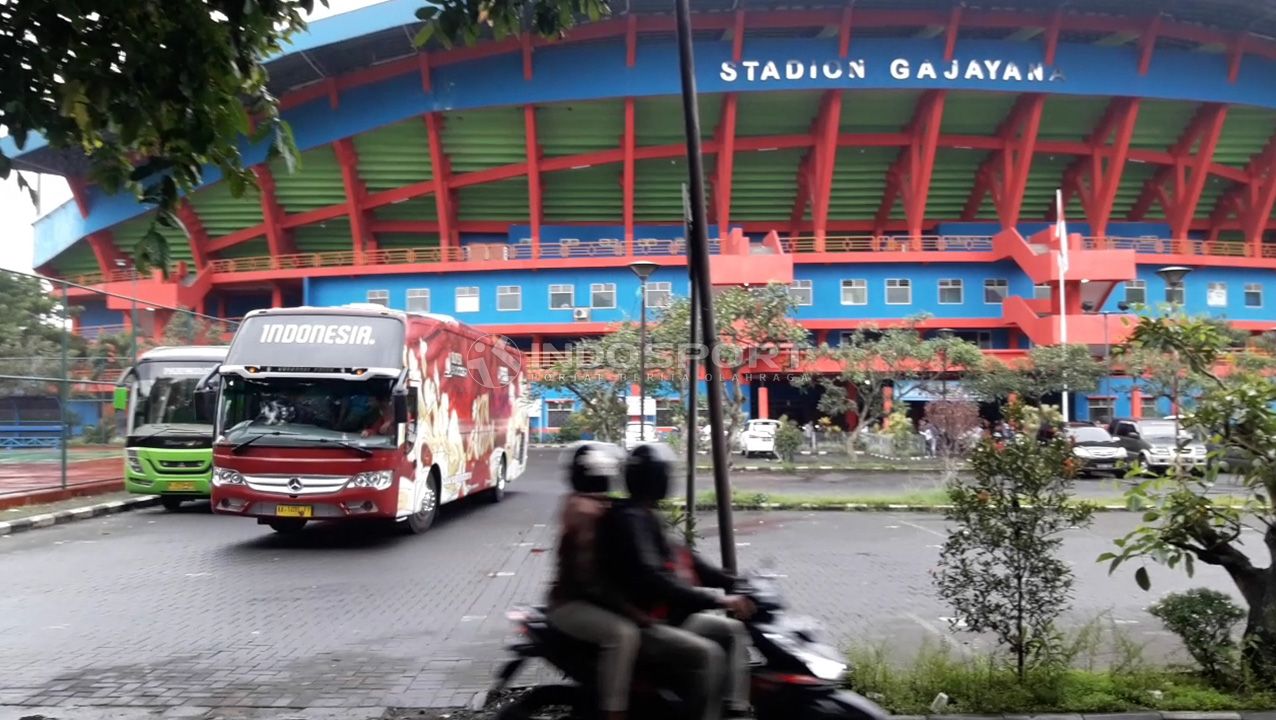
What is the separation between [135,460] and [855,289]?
33.9 metres

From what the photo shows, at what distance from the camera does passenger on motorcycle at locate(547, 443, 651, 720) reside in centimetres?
367

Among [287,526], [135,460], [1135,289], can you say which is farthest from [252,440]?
[1135,289]

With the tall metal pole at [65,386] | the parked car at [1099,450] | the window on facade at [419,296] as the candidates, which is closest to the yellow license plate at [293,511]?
the tall metal pole at [65,386]

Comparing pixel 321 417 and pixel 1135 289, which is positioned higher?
pixel 1135 289

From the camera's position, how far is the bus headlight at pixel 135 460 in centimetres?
1597

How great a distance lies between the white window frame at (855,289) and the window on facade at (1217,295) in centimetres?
1745

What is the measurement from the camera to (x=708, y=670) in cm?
369

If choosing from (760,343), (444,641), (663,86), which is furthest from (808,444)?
(444,641)

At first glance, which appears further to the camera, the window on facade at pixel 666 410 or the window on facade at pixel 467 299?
the window on facade at pixel 467 299

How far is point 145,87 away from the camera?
4805 mm

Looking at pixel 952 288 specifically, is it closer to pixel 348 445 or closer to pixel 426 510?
pixel 426 510

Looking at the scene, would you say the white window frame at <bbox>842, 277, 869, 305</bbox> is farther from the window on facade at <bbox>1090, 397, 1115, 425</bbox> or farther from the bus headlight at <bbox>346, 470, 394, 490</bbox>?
the bus headlight at <bbox>346, 470, 394, 490</bbox>

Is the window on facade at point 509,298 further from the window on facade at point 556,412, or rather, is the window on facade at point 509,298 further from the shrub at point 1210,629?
the shrub at point 1210,629

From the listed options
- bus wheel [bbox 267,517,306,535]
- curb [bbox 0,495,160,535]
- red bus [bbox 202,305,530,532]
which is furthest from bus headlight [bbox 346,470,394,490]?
curb [bbox 0,495,160,535]
